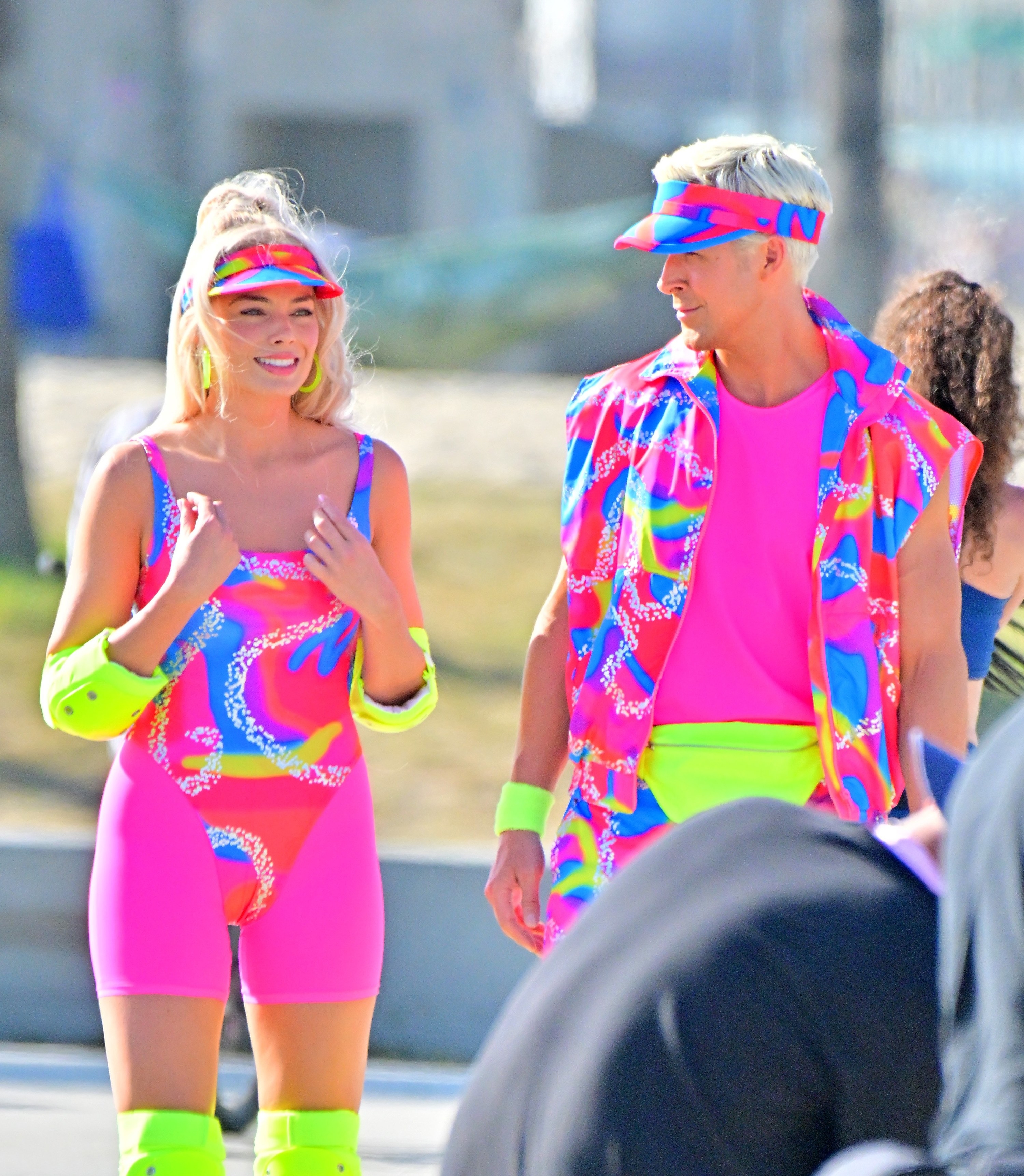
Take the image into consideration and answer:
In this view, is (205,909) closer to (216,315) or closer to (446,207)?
(216,315)

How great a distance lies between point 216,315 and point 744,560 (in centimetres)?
90

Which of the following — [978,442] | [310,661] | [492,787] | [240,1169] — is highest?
[978,442]

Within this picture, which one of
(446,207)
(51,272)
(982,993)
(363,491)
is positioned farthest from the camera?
(446,207)

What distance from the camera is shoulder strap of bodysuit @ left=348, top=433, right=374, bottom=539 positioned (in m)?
3.13

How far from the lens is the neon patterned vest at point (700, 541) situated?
2.90 m

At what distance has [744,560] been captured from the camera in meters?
2.97

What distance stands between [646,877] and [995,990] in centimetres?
34

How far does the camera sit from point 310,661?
9.87ft

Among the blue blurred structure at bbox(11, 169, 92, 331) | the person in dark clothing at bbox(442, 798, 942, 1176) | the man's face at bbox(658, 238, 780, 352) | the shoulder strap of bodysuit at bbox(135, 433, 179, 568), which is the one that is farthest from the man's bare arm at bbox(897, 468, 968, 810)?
the blue blurred structure at bbox(11, 169, 92, 331)

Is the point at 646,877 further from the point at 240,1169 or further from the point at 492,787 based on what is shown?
the point at 492,787

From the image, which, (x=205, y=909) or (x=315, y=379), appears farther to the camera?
(x=315, y=379)

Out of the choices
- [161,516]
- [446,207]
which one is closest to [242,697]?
[161,516]

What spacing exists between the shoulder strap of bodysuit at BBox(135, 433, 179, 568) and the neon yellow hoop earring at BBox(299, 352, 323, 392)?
330 mm

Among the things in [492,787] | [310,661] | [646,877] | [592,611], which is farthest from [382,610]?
[492,787]
